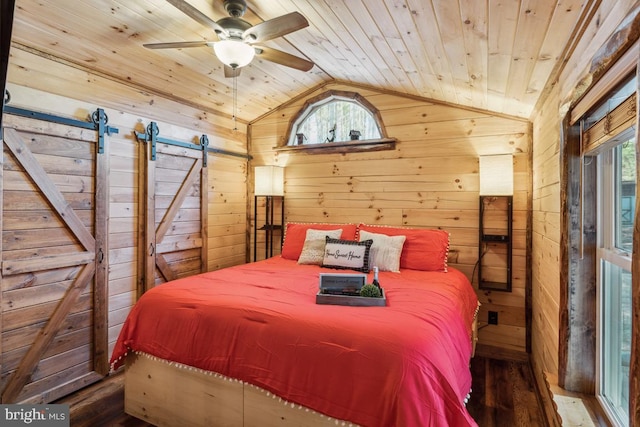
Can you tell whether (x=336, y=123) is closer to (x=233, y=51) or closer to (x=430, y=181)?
(x=430, y=181)

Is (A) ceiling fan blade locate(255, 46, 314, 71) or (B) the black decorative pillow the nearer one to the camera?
(A) ceiling fan blade locate(255, 46, 314, 71)

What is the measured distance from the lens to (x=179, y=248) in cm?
336

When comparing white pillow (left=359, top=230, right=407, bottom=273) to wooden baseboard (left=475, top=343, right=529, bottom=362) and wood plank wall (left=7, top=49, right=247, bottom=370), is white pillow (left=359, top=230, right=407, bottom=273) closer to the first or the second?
wooden baseboard (left=475, top=343, right=529, bottom=362)

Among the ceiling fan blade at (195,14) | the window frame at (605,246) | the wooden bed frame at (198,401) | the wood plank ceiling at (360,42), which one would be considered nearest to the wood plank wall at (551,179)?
the wood plank ceiling at (360,42)

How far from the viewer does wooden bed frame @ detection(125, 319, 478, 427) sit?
1655mm

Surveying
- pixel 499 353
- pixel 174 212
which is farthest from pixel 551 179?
pixel 174 212

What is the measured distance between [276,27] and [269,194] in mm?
2162

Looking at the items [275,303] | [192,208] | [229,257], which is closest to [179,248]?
[192,208]

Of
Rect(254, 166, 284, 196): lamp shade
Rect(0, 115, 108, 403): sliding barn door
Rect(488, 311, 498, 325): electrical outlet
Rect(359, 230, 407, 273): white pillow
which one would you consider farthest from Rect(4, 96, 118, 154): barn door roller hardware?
Rect(488, 311, 498, 325): electrical outlet

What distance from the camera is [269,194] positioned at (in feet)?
12.7

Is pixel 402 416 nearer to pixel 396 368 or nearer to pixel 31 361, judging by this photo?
pixel 396 368

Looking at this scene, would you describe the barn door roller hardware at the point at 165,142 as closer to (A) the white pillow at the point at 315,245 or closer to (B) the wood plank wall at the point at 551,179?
(A) the white pillow at the point at 315,245

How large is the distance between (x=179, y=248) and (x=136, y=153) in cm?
96

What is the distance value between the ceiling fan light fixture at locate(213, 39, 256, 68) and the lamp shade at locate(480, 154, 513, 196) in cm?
205
